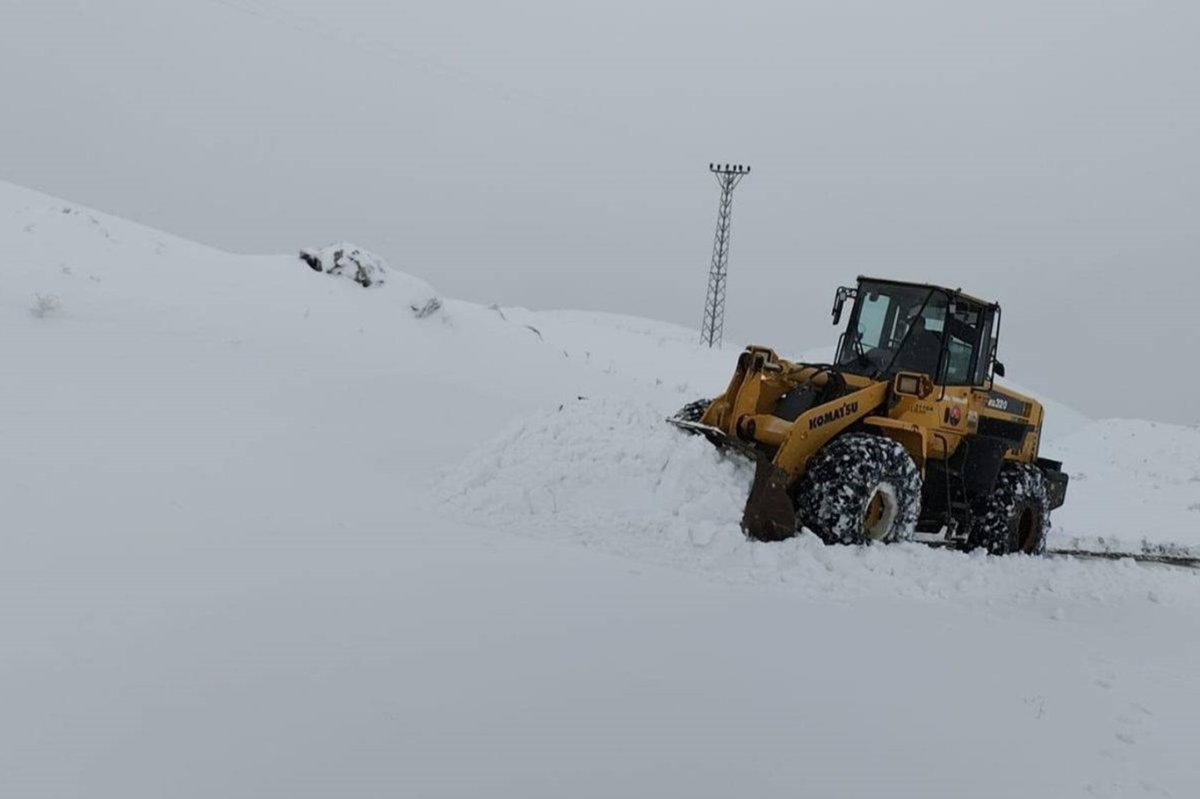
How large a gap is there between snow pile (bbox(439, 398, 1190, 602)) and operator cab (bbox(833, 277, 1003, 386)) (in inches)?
75.7

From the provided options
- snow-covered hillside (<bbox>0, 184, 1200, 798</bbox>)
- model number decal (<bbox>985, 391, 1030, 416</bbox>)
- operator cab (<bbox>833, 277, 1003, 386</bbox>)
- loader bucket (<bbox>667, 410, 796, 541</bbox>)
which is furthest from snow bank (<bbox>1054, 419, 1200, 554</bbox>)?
loader bucket (<bbox>667, 410, 796, 541</bbox>)

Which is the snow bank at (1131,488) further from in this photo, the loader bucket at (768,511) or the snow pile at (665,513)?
the loader bucket at (768,511)

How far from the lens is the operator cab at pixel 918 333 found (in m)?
9.02

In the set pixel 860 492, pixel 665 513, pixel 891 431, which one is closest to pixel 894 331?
pixel 891 431

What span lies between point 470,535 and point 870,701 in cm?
306

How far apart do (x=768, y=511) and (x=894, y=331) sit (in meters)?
→ 3.21

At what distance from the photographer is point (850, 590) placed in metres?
6.48

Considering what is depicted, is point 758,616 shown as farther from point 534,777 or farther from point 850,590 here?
point 534,777

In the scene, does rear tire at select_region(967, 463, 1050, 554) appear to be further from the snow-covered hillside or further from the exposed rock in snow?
the exposed rock in snow

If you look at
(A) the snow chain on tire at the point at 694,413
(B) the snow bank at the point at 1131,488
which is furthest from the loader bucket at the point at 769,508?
(B) the snow bank at the point at 1131,488

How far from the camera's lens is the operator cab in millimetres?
9023

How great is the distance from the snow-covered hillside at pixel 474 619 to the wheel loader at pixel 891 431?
42cm

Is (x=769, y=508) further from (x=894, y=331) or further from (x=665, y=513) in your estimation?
(x=894, y=331)

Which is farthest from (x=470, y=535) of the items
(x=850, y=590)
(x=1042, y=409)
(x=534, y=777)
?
(x=1042, y=409)
